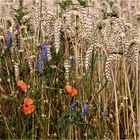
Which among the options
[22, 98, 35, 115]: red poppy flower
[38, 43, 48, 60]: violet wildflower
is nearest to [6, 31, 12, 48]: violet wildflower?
[38, 43, 48, 60]: violet wildflower

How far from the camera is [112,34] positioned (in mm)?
2410

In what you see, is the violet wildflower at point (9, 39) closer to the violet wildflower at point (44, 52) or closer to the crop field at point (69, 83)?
the crop field at point (69, 83)

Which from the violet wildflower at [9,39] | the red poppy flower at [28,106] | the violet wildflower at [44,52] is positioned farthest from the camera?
the violet wildflower at [9,39]

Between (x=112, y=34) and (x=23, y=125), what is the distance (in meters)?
0.61

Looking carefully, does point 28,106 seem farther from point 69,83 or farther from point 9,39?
point 9,39


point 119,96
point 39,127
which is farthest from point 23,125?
point 119,96

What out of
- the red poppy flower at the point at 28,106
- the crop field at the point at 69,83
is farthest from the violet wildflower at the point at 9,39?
the red poppy flower at the point at 28,106

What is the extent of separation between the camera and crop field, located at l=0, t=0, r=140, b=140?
211cm

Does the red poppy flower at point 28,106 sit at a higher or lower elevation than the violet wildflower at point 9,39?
lower

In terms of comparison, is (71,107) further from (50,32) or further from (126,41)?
(50,32)

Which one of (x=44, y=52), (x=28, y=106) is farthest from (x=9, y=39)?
(x=28, y=106)

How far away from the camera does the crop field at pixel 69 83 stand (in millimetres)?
2113

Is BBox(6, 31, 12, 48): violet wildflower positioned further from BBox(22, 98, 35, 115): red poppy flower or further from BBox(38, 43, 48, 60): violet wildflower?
BBox(22, 98, 35, 115): red poppy flower

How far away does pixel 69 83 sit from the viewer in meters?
2.35
